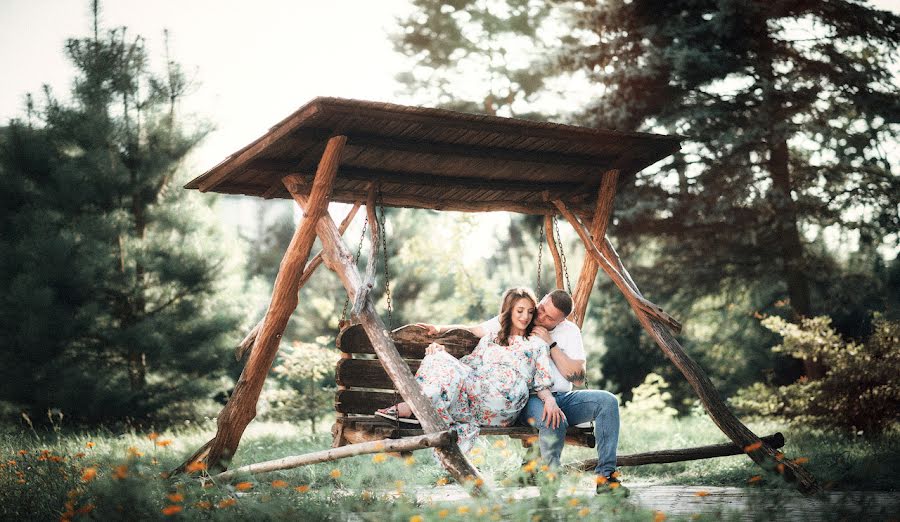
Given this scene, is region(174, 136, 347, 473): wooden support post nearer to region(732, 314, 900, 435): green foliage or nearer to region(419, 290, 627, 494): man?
region(419, 290, 627, 494): man

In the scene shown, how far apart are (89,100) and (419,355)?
7.55 metres

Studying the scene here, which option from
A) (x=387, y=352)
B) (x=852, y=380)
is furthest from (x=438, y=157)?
(x=852, y=380)

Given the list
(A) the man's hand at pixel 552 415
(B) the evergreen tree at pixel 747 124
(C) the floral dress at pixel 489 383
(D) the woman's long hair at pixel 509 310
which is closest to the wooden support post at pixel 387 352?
(C) the floral dress at pixel 489 383

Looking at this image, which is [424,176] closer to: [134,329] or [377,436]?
[377,436]

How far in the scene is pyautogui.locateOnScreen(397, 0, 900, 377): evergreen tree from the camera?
11133 mm

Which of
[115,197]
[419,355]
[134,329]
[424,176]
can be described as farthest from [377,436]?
[115,197]

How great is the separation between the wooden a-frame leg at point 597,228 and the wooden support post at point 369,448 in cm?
270

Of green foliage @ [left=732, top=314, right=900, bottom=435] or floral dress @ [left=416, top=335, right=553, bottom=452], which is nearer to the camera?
floral dress @ [left=416, top=335, right=553, bottom=452]

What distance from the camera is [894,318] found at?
10.7 meters

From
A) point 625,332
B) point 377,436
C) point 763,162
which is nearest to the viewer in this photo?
point 377,436

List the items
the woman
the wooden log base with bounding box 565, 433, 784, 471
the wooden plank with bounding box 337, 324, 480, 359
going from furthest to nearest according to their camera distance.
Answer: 1. the wooden plank with bounding box 337, 324, 480, 359
2. the wooden log base with bounding box 565, 433, 784, 471
3. the woman

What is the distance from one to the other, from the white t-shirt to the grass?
0.61 m

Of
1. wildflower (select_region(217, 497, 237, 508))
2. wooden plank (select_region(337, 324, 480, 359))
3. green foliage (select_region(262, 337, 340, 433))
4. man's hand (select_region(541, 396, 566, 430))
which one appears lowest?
green foliage (select_region(262, 337, 340, 433))

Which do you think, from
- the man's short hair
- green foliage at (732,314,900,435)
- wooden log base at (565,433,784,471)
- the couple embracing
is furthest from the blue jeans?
green foliage at (732,314,900,435)
